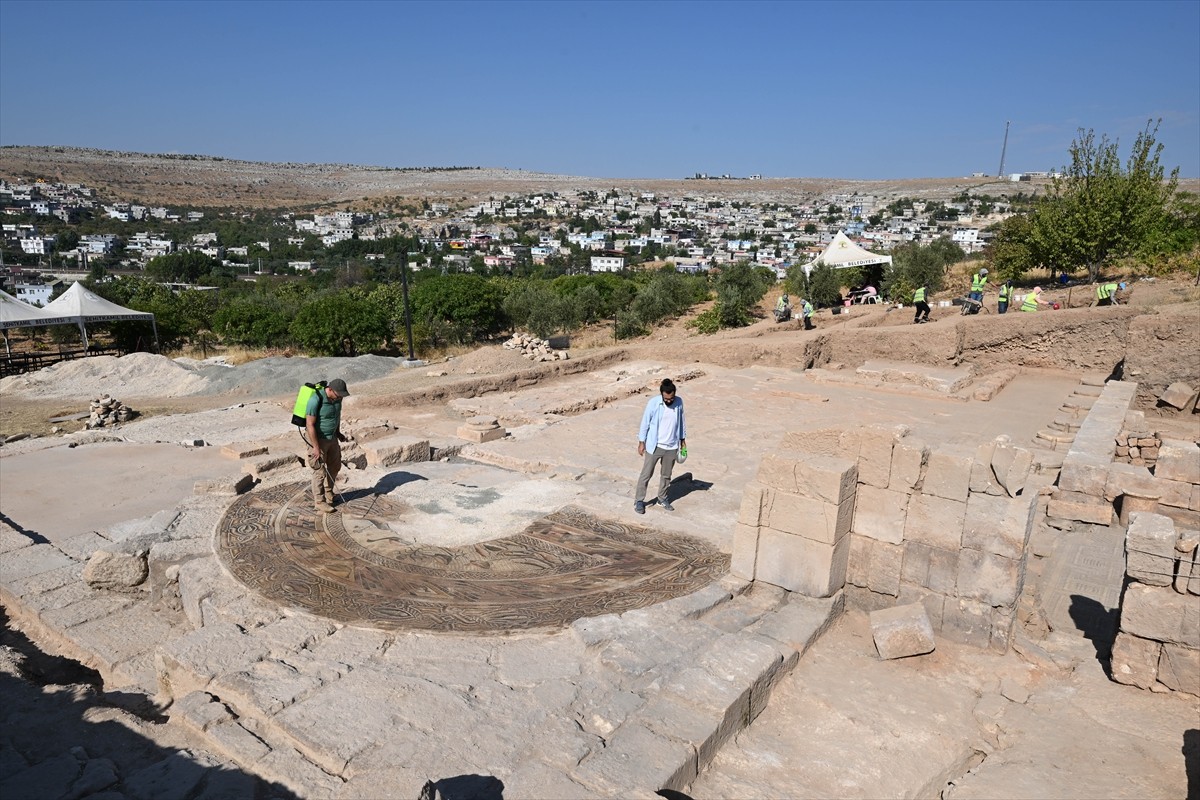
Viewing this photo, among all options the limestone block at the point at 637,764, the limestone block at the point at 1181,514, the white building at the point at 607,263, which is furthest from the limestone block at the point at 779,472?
the white building at the point at 607,263

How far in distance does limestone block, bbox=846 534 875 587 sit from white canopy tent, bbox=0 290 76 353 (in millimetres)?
28774

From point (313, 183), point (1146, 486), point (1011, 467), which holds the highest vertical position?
point (313, 183)

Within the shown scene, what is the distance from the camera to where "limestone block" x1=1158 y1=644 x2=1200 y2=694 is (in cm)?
483

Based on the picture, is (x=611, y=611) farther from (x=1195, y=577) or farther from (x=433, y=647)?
(x=1195, y=577)

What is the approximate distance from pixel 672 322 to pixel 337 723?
3082 cm

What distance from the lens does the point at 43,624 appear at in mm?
6254

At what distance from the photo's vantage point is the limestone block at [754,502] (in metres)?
5.97

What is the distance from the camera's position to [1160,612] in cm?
493

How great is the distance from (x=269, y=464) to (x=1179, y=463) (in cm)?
1141

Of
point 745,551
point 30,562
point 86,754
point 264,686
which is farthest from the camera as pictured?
point 30,562

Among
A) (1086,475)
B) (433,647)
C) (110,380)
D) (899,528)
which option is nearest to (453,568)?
(433,647)

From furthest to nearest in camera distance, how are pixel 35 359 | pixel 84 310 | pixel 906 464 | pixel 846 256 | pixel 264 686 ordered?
pixel 35 359, pixel 846 256, pixel 84 310, pixel 906 464, pixel 264 686

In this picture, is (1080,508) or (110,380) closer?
(1080,508)

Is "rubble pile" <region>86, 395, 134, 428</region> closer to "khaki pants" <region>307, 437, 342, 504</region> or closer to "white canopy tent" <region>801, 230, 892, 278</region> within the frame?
"khaki pants" <region>307, 437, 342, 504</region>
